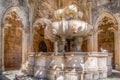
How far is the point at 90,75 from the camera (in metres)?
6.63

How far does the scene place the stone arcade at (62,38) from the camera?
684cm

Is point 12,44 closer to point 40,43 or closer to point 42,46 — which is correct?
point 40,43

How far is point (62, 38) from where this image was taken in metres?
7.79

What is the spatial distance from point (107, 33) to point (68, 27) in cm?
736

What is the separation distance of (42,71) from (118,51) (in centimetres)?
644

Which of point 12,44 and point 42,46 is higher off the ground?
point 12,44

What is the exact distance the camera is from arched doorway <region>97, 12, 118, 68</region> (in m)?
13.2

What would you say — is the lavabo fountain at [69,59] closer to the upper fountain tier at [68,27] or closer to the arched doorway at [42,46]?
the upper fountain tier at [68,27]

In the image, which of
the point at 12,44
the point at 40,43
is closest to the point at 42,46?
the point at 40,43

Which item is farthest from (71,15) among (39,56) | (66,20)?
(39,56)

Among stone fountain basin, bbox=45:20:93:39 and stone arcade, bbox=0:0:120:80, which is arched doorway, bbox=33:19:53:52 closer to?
stone arcade, bbox=0:0:120:80

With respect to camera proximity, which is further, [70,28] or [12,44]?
[12,44]

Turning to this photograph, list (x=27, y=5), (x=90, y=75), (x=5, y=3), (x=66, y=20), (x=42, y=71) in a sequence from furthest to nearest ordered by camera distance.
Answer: (x=27, y=5)
(x=5, y=3)
(x=66, y=20)
(x=42, y=71)
(x=90, y=75)

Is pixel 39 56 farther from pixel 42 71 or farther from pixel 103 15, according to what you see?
pixel 103 15
